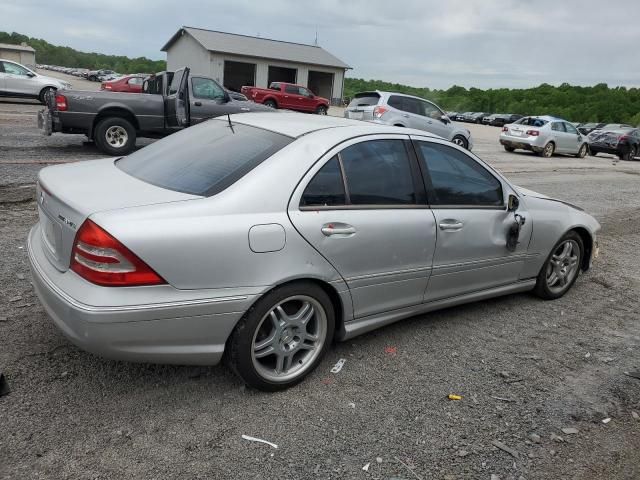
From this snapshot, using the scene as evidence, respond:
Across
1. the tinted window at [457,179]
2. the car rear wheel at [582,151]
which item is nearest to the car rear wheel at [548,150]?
the car rear wheel at [582,151]

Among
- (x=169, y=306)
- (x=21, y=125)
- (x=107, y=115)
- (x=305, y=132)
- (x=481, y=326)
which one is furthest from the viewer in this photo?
(x=21, y=125)

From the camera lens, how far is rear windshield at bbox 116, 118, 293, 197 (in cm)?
312

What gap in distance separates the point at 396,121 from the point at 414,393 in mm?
13778

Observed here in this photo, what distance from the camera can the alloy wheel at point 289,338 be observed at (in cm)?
309

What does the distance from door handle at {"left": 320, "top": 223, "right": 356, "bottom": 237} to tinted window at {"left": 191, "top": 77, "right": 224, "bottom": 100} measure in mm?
10303

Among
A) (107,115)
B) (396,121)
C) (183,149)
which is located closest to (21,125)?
(107,115)

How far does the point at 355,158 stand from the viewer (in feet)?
11.4

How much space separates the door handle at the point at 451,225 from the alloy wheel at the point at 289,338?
110 centimetres

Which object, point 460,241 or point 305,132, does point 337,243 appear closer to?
point 305,132

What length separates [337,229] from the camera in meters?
3.22

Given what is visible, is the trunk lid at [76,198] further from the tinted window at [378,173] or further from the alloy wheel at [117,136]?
the alloy wheel at [117,136]

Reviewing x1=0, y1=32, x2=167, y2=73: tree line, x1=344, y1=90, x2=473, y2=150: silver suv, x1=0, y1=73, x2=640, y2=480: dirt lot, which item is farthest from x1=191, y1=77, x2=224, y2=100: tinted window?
x1=0, y1=32, x2=167, y2=73: tree line

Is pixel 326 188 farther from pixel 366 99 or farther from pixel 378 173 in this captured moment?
pixel 366 99

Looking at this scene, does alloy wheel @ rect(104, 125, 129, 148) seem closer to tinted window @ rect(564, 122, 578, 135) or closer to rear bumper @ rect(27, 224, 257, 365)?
rear bumper @ rect(27, 224, 257, 365)
